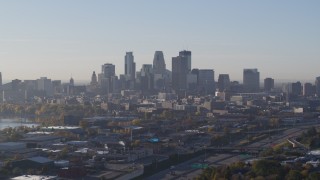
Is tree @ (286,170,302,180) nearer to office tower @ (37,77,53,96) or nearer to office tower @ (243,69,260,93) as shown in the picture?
office tower @ (243,69,260,93)

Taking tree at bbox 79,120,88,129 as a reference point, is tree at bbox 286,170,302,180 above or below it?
below

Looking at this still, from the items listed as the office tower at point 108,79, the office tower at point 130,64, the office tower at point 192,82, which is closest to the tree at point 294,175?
the office tower at point 192,82

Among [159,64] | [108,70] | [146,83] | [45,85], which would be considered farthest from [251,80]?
[45,85]

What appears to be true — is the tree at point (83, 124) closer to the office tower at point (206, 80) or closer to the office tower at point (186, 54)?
the office tower at point (206, 80)

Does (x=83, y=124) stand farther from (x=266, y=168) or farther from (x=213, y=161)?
(x=266, y=168)

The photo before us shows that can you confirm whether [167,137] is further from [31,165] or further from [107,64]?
[107,64]

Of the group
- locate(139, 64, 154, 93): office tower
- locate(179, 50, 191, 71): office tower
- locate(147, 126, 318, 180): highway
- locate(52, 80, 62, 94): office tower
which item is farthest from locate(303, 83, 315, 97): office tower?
locate(147, 126, 318, 180): highway
